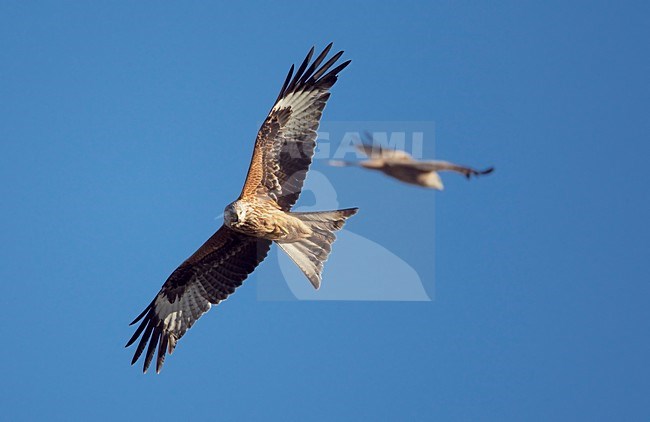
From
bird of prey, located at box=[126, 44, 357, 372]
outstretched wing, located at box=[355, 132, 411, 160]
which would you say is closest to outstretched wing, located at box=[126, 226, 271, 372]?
bird of prey, located at box=[126, 44, 357, 372]

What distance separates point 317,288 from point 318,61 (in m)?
2.07

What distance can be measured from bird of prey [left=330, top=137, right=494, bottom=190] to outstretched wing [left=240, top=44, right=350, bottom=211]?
323 centimetres

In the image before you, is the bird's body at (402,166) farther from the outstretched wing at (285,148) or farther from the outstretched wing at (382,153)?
the outstretched wing at (285,148)

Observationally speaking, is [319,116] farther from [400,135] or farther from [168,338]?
[168,338]

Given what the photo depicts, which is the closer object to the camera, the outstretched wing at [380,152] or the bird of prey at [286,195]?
the outstretched wing at [380,152]

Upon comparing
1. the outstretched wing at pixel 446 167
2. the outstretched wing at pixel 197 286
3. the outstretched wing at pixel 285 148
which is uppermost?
the outstretched wing at pixel 285 148

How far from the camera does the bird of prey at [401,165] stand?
4520 millimetres

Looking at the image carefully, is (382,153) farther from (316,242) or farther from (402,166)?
(316,242)

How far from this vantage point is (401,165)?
15.3 ft

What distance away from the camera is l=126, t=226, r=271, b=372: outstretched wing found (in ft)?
28.3

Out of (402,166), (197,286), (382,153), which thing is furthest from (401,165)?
(197,286)

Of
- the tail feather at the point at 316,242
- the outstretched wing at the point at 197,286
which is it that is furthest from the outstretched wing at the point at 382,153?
the outstretched wing at the point at 197,286

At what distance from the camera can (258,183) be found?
26.6 feet

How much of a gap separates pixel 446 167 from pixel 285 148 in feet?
12.7
